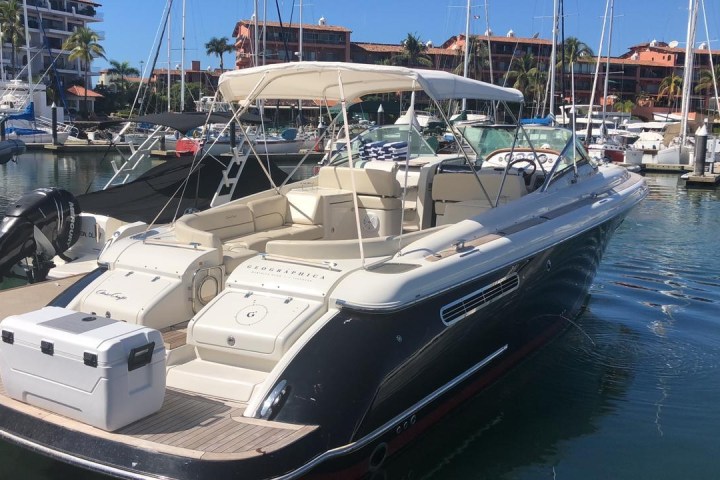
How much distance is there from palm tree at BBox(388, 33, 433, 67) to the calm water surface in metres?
57.4

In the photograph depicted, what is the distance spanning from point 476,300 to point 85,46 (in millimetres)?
55815

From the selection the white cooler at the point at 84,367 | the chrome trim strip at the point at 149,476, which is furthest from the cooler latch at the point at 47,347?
the chrome trim strip at the point at 149,476

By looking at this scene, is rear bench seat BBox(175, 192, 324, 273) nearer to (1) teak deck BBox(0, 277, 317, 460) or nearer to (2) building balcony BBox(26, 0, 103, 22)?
(1) teak deck BBox(0, 277, 317, 460)

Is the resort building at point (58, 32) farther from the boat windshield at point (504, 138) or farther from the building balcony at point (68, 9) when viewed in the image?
the boat windshield at point (504, 138)

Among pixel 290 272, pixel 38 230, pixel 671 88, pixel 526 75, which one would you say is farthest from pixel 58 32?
pixel 290 272

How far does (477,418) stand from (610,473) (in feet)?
3.25

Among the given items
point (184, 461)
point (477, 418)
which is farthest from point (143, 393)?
point (477, 418)

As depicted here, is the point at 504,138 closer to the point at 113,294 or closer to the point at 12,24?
the point at 113,294

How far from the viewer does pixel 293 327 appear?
3.79 m

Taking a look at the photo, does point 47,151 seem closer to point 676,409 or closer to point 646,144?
point 646,144

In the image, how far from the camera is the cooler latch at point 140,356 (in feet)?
A: 10.7

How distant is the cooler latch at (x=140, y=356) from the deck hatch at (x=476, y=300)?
1729mm

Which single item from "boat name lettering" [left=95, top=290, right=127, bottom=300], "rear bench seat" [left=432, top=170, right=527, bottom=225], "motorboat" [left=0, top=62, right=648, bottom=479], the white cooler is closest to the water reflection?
"motorboat" [left=0, top=62, right=648, bottom=479]

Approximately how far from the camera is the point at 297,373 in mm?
3609
